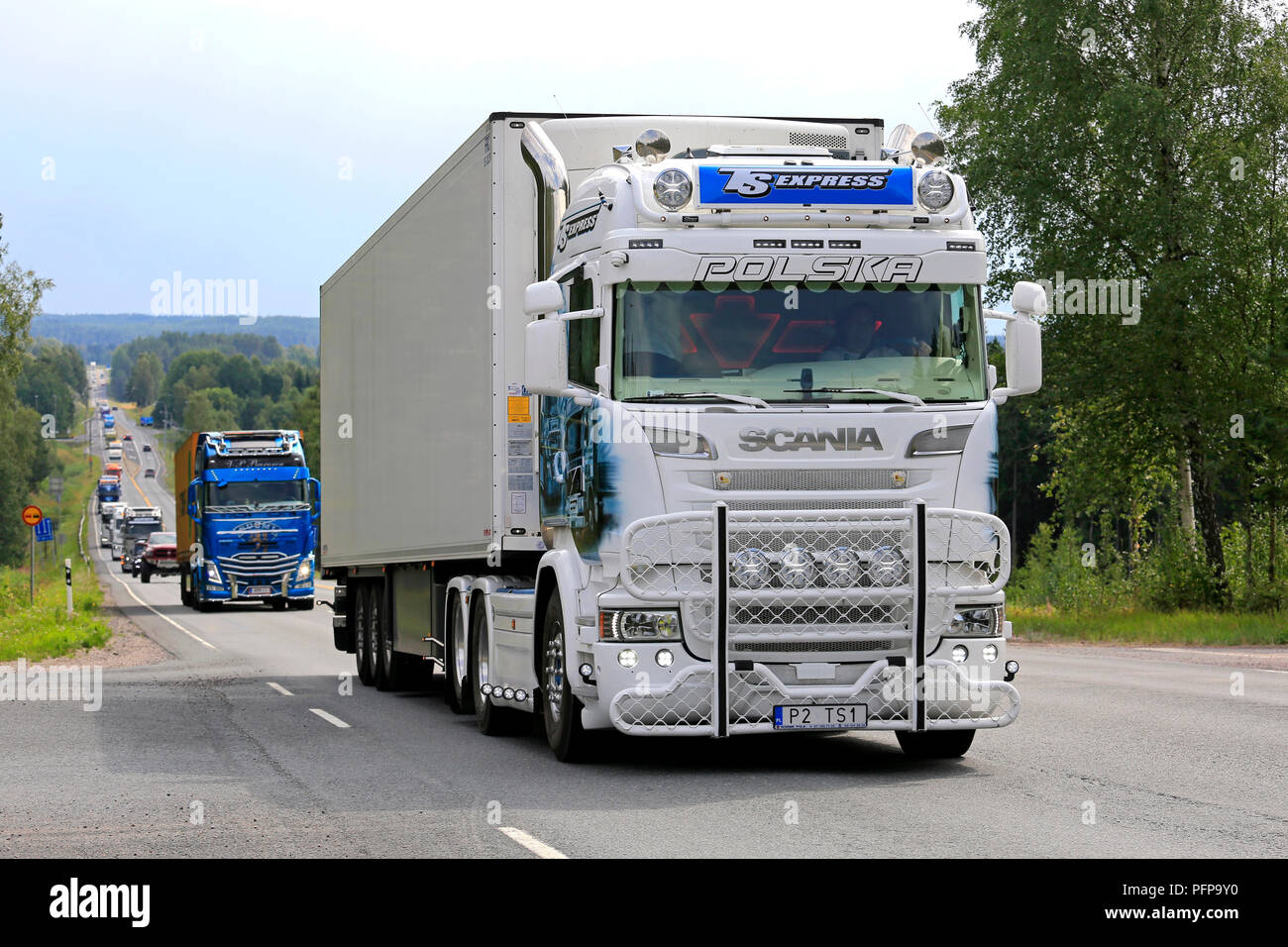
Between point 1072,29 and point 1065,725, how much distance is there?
24.8m

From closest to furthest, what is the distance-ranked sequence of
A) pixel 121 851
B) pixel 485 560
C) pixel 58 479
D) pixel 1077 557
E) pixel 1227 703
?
pixel 121 851
pixel 485 560
pixel 1227 703
pixel 1077 557
pixel 58 479

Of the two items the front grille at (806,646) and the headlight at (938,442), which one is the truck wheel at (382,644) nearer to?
the front grille at (806,646)

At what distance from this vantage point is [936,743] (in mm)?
11344

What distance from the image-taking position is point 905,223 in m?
10.9

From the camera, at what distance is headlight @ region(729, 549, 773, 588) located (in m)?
10.1

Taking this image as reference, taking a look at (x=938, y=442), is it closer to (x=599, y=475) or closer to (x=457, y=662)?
(x=599, y=475)

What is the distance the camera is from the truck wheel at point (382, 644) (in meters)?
18.3

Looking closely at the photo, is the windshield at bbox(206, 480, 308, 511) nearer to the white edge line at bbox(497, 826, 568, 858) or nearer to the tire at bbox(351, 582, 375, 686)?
the tire at bbox(351, 582, 375, 686)

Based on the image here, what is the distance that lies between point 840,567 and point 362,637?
10811 mm

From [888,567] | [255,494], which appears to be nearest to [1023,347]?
[888,567]

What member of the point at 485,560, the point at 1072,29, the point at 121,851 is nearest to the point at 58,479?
the point at 1072,29

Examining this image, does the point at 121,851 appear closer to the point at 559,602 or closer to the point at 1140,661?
the point at 559,602

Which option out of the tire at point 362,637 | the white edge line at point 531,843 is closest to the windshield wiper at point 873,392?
the white edge line at point 531,843

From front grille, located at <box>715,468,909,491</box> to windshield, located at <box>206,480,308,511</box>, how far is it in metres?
33.3
